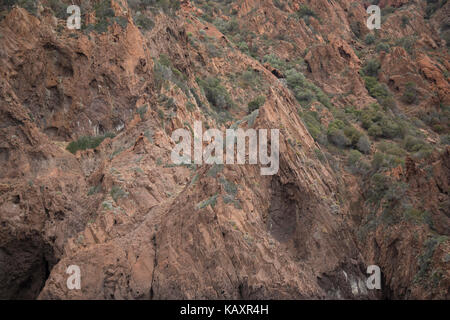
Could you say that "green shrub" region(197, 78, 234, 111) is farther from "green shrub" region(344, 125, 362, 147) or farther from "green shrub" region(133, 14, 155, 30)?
"green shrub" region(344, 125, 362, 147)

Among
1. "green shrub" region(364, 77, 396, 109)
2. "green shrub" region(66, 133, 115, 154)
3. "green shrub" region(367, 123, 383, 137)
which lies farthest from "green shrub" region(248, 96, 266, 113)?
"green shrub" region(66, 133, 115, 154)

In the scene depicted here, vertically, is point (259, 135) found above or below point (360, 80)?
below

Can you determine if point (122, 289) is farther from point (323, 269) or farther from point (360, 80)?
point (360, 80)

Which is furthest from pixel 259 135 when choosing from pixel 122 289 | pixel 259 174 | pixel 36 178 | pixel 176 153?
pixel 36 178

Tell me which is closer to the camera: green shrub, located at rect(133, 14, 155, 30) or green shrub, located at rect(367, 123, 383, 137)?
green shrub, located at rect(133, 14, 155, 30)


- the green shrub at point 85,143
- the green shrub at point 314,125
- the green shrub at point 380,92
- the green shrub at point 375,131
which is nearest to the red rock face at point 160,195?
the green shrub at point 85,143

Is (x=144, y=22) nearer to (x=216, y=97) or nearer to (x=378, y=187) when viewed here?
(x=216, y=97)
